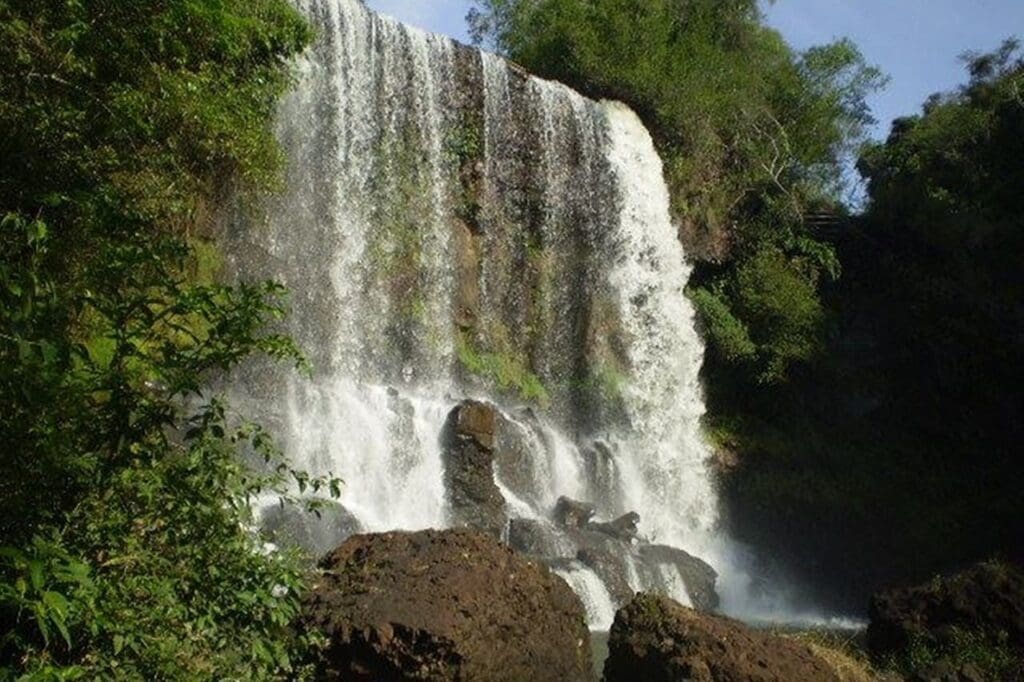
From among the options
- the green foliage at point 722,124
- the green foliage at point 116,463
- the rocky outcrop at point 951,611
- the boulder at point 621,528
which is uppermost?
the green foliage at point 722,124

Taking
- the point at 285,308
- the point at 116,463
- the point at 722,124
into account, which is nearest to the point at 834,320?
the point at 722,124

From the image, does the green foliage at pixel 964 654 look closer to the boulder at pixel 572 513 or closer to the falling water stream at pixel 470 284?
the falling water stream at pixel 470 284

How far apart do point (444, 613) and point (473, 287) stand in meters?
14.8

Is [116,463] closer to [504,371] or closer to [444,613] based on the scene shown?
[444,613]

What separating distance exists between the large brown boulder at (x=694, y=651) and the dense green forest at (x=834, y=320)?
46.6ft

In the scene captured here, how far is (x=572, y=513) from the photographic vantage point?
16328 mm

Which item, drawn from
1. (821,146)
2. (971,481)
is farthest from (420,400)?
(821,146)

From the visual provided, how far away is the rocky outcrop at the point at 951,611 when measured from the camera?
10742 millimetres

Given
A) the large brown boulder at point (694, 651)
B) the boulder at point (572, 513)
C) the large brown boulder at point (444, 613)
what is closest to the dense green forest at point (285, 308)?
the large brown boulder at point (444, 613)

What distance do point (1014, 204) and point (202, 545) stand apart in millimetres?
21740

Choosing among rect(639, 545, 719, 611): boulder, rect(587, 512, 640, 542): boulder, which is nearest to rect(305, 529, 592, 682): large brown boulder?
rect(639, 545, 719, 611): boulder

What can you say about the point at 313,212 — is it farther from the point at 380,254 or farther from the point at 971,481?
the point at 971,481

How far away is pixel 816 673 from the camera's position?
6957 mm

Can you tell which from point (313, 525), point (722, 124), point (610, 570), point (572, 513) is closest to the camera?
point (313, 525)
